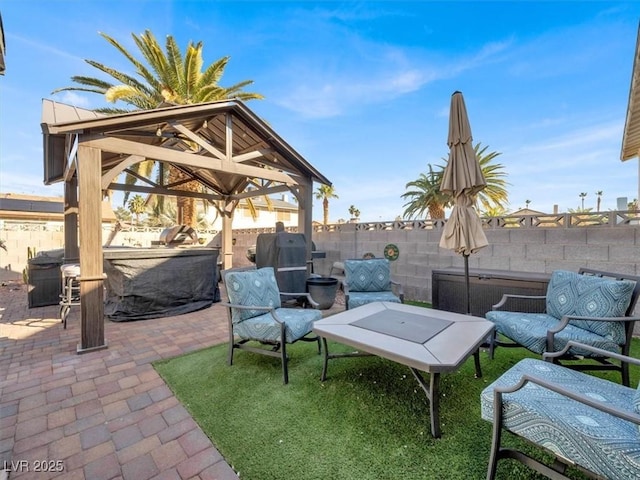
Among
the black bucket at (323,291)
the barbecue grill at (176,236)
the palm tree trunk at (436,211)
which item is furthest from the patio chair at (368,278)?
the palm tree trunk at (436,211)

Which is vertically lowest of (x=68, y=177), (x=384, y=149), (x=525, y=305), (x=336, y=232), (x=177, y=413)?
(x=177, y=413)

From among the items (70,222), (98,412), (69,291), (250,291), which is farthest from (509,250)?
(70,222)

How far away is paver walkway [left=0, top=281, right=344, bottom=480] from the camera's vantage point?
1.77m

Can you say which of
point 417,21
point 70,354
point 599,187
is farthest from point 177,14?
point 599,187

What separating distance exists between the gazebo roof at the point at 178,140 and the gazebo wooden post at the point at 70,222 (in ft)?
1.58

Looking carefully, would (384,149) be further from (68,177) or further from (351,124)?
(68,177)

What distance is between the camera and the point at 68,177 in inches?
209

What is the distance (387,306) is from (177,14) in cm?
784

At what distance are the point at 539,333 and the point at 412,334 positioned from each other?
4.24 ft

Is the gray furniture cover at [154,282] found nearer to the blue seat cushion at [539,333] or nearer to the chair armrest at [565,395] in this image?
the blue seat cushion at [539,333]

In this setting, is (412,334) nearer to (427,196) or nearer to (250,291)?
(250,291)

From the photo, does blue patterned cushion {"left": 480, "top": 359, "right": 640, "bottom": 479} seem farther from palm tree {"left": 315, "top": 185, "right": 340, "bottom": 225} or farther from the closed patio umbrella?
palm tree {"left": 315, "top": 185, "right": 340, "bottom": 225}

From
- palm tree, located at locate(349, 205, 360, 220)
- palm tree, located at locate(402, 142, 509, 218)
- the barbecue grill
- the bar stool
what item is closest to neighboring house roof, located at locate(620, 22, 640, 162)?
palm tree, located at locate(402, 142, 509, 218)

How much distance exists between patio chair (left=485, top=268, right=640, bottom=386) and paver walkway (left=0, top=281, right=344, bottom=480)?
281 cm
